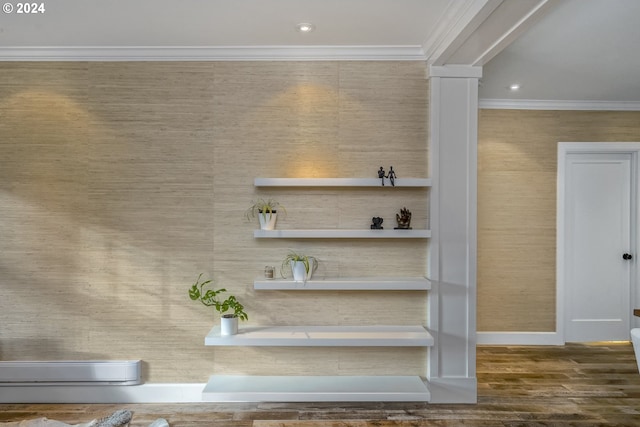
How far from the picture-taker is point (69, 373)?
334cm

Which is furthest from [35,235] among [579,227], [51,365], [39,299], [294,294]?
[579,227]

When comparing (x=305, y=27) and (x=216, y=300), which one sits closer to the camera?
(x=305, y=27)

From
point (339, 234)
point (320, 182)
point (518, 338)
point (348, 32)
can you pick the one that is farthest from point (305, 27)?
point (518, 338)

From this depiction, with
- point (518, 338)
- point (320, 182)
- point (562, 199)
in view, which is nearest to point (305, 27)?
point (320, 182)

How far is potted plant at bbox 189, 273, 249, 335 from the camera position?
3.19 meters

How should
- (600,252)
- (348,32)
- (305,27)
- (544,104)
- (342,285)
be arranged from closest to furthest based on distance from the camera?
1. (305,27)
2. (348,32)
3. (342,285)
4. (544,104)
5. (600,252)

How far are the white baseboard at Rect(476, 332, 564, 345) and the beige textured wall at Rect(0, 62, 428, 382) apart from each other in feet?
5.87

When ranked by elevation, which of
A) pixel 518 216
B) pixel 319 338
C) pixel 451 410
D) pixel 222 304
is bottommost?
pixel 451 410

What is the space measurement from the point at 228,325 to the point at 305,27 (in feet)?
6.85

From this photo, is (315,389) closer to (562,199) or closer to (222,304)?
(222,304)

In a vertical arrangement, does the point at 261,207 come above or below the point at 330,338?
above

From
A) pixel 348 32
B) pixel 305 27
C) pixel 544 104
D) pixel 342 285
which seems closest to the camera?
pixel 305 27

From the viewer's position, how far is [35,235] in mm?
3410

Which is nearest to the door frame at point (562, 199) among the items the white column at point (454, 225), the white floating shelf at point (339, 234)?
the white column at point (454, 225)
